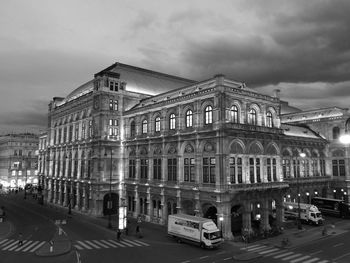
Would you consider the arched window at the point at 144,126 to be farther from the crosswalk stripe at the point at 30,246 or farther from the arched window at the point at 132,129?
the crosswalk stripe at the point at 30,246

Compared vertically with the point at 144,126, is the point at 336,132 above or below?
above

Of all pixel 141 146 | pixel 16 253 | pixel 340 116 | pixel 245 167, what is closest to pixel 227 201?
pixel 245 167

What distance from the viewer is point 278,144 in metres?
51.5

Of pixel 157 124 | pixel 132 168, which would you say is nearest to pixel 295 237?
pixel 157 124

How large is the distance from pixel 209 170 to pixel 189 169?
4.59 meters

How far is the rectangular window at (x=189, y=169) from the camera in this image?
48.5 m

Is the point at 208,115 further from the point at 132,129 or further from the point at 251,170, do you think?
the point at 132,129

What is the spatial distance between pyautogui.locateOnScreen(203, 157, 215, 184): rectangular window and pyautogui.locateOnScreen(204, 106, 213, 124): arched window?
562cm

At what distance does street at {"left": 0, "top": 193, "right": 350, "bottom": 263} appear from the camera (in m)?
33.9

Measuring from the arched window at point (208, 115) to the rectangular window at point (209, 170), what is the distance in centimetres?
562

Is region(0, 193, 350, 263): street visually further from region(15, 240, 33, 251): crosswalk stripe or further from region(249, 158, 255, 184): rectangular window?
region(249, 158, 255, 184): rectangular window

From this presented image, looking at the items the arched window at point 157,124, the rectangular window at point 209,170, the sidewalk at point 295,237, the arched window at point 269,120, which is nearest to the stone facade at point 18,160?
the arched window at point 157,124

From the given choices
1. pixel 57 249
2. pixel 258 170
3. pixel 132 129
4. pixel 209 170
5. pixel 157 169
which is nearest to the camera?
pixel 57 249

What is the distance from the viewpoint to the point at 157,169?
55.5m
